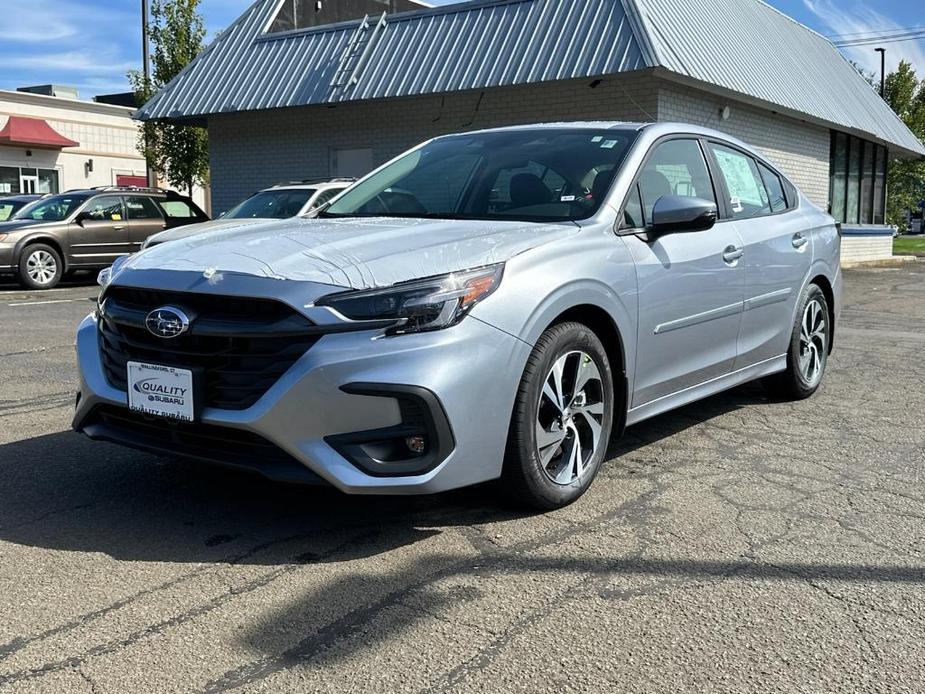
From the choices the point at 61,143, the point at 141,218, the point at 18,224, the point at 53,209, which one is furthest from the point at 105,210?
the point at 61,143

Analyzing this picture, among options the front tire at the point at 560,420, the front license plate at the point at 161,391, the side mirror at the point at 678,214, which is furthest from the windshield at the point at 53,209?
the front tire at the point at 560,420

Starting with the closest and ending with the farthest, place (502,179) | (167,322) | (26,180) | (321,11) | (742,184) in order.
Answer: (167,322)
(502,179)
(742,184)
(321,11)
(26,180)

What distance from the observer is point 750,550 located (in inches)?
137

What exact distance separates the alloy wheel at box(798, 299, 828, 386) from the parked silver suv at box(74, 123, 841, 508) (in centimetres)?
104

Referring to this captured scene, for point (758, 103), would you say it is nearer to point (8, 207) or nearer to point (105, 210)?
point (105, 210)

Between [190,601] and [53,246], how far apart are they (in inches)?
527

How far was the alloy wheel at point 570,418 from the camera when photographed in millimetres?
3750

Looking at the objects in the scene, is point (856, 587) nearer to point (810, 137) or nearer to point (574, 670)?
point (574, 670)

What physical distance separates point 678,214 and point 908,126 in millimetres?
33674

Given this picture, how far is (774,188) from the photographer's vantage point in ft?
19.2

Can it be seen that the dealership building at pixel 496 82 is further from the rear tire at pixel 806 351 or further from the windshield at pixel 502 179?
the windshield at pixel 502 179

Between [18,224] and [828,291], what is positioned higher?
[18,224]

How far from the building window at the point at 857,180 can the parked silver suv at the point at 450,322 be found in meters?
18.7

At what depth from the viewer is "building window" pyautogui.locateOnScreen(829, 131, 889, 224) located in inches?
870
